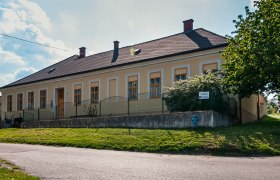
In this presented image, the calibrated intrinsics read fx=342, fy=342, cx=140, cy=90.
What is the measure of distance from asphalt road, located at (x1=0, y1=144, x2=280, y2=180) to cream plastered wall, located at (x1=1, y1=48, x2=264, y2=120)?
38.3 ft

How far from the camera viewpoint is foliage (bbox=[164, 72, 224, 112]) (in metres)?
17.9

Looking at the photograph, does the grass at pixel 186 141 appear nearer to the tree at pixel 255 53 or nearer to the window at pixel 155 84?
the tree at pixel 255 53

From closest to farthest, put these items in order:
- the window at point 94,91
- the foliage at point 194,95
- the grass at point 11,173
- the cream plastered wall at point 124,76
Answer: the grass at point 11,173 → the foliage at point 194,95 → the cream plastered wall at point 124,76 → the window at point 94,91

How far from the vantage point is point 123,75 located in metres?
27.6

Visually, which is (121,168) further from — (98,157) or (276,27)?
(276,27)

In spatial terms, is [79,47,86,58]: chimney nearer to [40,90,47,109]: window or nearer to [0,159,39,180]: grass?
[40,90,47,109]: window

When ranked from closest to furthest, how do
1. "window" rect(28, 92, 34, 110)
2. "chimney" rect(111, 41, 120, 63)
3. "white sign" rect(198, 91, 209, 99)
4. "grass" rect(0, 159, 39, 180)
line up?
1. "grass" rect(0, 159, 39, 180)
2. "white sign" rect(198, 91, 209, 99)
3. "chimney" rect(111, 41, 120, 63)
4. "window" rect(28, 92, 34, 110)

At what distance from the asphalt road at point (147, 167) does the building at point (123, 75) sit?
1136 cm

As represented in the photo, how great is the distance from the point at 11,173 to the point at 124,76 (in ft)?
63.6

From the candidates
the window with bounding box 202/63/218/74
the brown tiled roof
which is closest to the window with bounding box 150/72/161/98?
the brown tiled roof

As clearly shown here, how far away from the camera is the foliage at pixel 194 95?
17.9 metres

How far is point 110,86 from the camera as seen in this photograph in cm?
2869

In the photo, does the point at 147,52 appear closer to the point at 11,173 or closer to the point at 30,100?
the point at 30,100

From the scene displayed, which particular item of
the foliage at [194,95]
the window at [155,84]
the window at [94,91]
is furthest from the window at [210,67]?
the window at [94,91]
